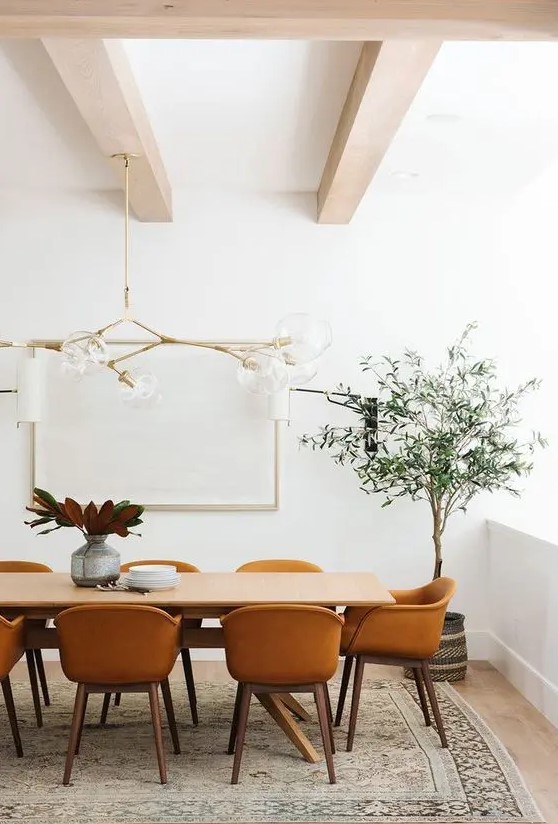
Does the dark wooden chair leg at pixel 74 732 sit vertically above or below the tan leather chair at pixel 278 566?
below

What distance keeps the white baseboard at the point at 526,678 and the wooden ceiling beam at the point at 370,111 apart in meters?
2.72

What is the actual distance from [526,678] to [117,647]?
2.50 m

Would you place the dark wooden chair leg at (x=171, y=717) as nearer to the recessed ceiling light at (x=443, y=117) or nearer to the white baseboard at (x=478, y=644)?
the white baseboard at (x=478, y=644)

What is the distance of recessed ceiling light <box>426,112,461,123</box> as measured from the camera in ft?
15.4

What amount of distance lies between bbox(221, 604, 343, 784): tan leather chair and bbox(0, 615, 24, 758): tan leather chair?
87 cm

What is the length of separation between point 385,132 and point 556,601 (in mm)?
2416

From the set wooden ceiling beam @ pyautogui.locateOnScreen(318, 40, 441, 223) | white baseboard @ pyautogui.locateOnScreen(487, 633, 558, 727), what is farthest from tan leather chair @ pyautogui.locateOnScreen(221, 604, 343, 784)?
wooden ceiling beam @ pyautogui.locateOnScreen(318, 40, 441, 223)

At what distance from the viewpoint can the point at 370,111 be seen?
4082 millimetres

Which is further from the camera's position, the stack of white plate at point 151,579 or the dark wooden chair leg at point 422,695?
the dark wooden chair leg at point 422,695

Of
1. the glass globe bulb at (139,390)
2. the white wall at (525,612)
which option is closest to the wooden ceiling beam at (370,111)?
the glass globe bulb at (139,390)

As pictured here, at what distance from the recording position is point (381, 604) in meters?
4.23

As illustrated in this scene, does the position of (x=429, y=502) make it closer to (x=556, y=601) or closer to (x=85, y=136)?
(x=556, y=601)

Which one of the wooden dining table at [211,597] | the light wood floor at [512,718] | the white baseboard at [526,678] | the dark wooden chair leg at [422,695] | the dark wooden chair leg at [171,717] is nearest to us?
the light wood floor at [512,718]

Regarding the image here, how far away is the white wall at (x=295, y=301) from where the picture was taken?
6.30 meters
